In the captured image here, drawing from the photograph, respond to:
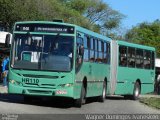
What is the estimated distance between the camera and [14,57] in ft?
65.0

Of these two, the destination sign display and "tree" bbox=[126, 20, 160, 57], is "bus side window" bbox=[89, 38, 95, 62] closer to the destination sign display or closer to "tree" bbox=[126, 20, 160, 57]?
the destination sign display

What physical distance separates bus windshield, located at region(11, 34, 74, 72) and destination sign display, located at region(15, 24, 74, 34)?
21 cm

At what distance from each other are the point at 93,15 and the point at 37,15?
48.6 m

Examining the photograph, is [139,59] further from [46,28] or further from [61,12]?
[61,12]

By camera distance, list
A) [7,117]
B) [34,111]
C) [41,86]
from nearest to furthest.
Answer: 1. [7,117]
2. [34,111]
3. [41,86]

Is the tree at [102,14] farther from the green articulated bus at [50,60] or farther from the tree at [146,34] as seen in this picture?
the green articulated bus at [50,60]

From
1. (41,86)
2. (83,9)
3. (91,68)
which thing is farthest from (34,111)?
(83,9)

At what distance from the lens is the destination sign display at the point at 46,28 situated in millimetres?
19734

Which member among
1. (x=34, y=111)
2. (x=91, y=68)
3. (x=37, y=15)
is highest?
(x=37, y=15)

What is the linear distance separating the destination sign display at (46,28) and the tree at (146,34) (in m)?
76.5

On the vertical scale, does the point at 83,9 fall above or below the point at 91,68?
above

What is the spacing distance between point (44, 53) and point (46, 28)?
99 cm

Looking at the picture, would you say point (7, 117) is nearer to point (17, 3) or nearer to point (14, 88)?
point (14, 88)

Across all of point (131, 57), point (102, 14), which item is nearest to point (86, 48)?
point (131, 57)
